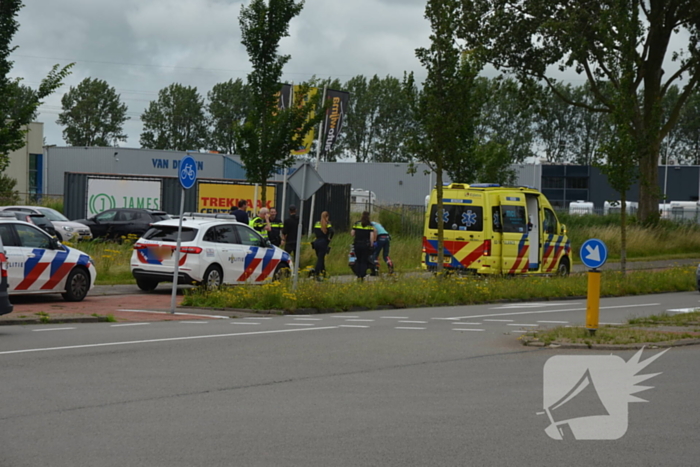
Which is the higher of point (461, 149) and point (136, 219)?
point (461, 149)

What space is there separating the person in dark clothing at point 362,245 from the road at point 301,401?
8917 mm

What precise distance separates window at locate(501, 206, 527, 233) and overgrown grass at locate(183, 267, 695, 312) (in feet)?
6.12

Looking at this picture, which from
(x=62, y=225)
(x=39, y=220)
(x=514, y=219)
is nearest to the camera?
(x=514, y=219)

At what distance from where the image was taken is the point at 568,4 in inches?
1515

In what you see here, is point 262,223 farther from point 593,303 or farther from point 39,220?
point 39,220

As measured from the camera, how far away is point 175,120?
4146 inches

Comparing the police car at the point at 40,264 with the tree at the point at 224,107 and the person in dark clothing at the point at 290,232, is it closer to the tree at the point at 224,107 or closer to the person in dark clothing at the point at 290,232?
the person in dark clothing at the point at 290,232

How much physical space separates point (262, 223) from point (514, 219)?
6641mm

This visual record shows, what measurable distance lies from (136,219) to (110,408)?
1164 inches

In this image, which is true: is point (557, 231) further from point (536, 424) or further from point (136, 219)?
point (536, 424)

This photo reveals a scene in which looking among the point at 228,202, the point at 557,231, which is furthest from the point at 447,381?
the point at 228,202

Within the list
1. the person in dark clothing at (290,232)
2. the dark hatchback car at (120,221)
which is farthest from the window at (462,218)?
the dark hatchback car at (120,221)
